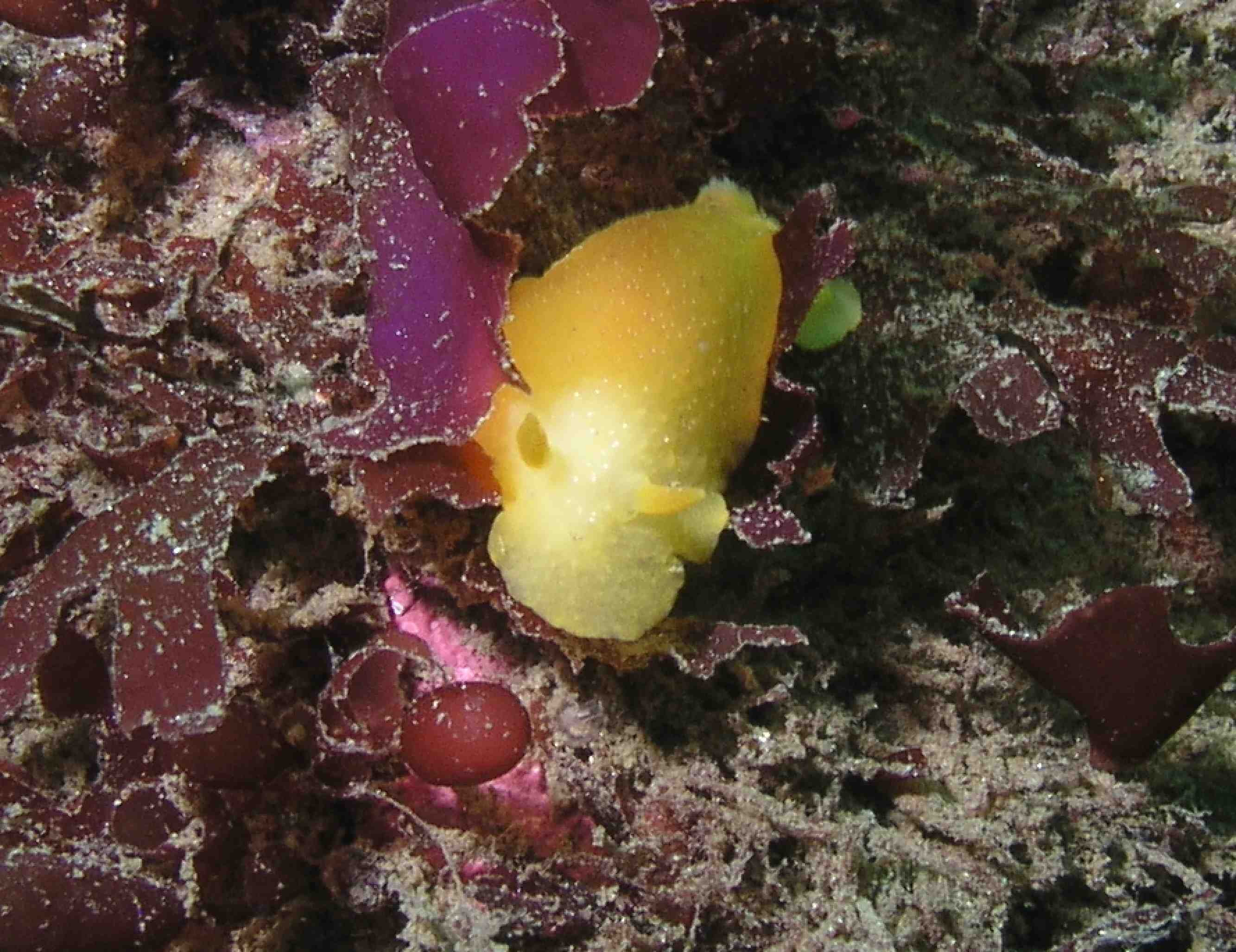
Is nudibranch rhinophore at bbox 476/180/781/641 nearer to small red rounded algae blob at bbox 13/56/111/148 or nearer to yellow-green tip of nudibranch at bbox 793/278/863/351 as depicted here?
yellow-green tip of nudibranch at bbox 793/278/863/351

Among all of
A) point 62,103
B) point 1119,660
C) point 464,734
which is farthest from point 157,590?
point 1119,660

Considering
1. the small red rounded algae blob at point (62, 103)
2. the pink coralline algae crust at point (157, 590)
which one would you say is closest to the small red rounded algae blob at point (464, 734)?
the pink coralline algae crust at point (157, 590)

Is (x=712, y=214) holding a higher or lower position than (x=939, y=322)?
higher

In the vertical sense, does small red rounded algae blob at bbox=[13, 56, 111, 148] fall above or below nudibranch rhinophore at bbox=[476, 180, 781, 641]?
above

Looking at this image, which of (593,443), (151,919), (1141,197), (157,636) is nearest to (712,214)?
(593,443)

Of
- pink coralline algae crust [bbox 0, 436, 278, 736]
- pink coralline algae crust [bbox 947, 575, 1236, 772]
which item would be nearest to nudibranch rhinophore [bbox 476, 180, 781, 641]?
pink coralline algae crust [bbox 0, 436, 278, 736]

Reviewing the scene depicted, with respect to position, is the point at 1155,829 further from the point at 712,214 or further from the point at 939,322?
the point at 712,214

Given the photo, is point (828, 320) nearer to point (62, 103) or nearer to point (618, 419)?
point (618, 419)

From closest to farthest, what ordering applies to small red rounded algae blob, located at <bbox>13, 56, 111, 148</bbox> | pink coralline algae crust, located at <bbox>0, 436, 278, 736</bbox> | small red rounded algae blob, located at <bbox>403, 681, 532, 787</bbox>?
pink coralline algae crust, located at <bbox>0, 436, 278, 736</bbox>, small red rounded algae blob, located at <bbox>403, 681, 532, 787</bbox>, small red rounded algae blob, located at <bbox>13, 56, 111, 148</bbox>
